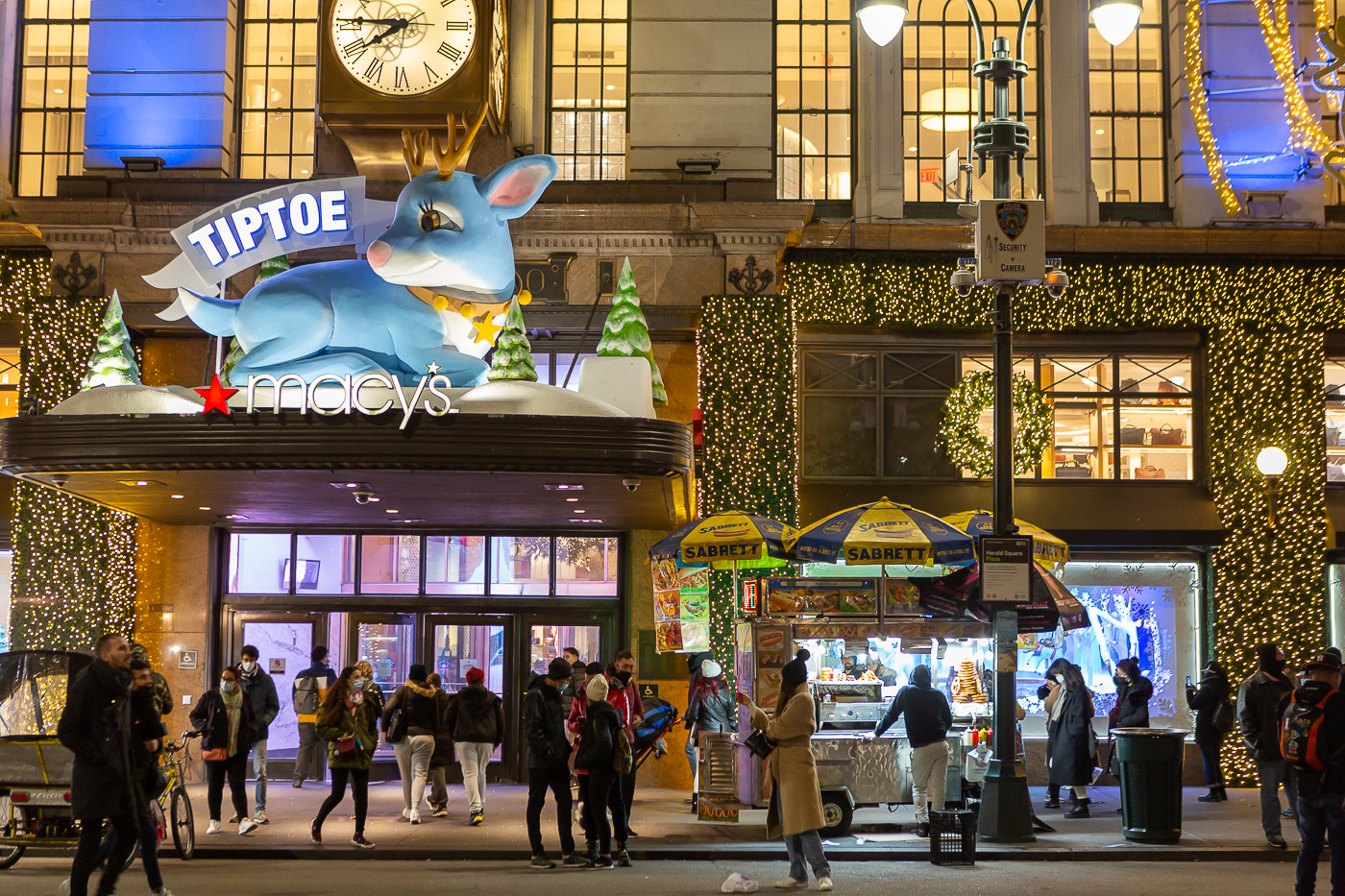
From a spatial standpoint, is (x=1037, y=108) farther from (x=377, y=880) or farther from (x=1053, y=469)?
(x=377, y=880)

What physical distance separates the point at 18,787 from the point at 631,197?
38.2 ft

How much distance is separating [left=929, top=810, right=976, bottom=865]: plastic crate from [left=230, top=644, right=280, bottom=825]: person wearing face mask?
720 cm

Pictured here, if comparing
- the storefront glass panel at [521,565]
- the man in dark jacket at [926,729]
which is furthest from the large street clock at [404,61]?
the man in dark jacket at [926,729]

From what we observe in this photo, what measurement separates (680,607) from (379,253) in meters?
5.79

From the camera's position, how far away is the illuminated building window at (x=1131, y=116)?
840 inches

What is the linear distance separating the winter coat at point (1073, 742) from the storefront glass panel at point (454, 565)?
8212 mm

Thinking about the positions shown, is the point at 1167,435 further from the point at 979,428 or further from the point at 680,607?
the point at 680,607

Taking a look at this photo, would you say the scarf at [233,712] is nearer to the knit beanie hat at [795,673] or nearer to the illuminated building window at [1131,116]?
the knit beanie hat at [795,673]

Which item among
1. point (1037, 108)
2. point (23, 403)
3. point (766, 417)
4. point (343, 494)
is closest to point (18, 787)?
point (343, 494)

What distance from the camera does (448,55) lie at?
18984 millimetres

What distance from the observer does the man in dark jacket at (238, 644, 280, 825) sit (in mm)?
15039

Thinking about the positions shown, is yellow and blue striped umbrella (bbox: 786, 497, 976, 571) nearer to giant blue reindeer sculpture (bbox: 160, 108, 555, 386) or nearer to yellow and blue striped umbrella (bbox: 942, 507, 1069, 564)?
yellow and blue striped umbrella (bbox: 942, 507, 1069, 564)

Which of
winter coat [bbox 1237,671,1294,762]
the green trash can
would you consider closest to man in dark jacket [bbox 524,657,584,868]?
the green trash can

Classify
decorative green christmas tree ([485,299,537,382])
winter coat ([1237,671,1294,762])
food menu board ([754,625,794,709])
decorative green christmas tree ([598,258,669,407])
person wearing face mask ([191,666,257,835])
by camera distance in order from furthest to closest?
decorative green christmas tree ([598,258,669,407]), decorative green christmas tree ([485,299,537,382]), food menu board ([754,625,794,709]), person wearing face mask ([191,666,257,835]), winter coat ([1237,671,1294,762])
